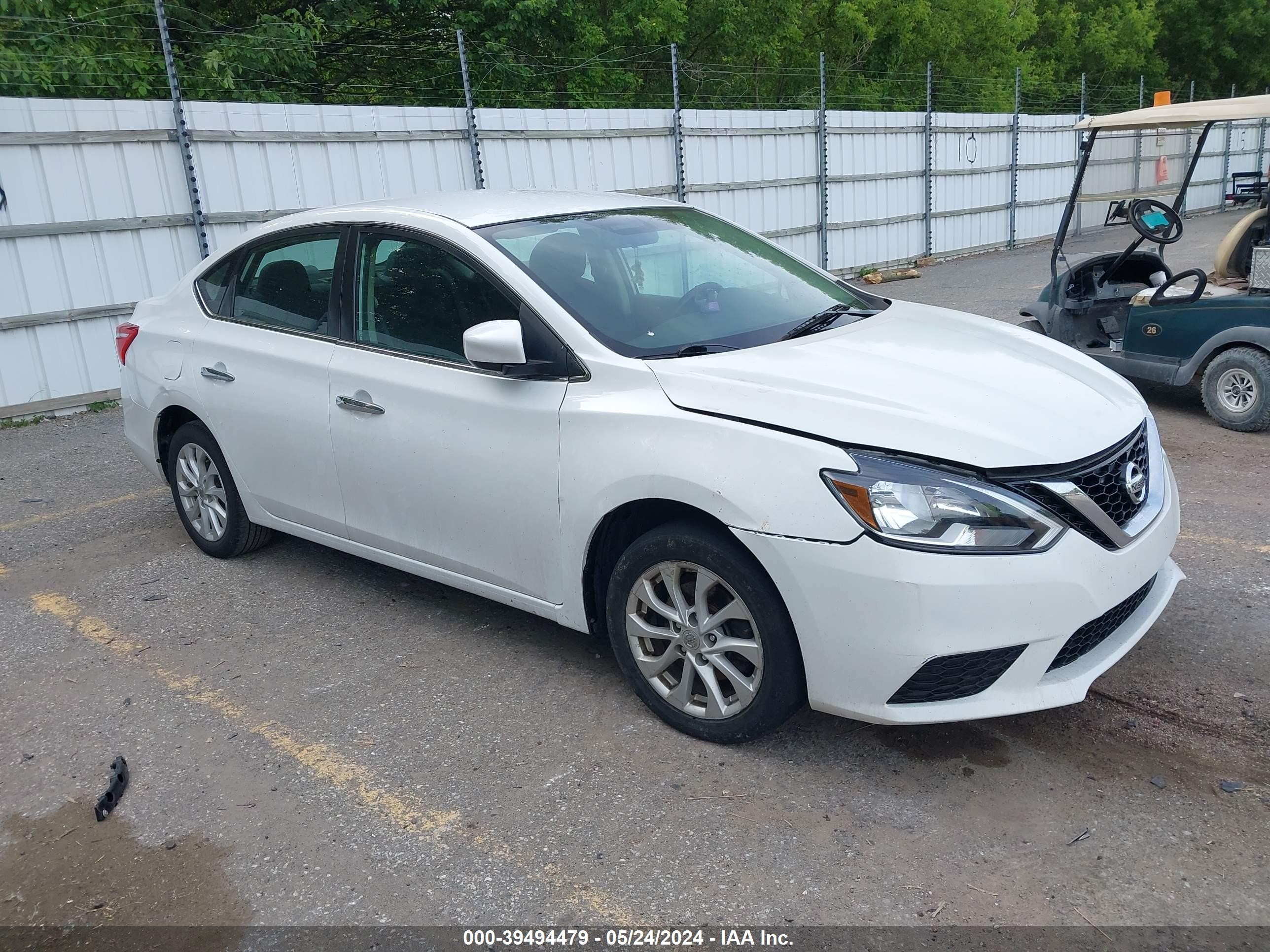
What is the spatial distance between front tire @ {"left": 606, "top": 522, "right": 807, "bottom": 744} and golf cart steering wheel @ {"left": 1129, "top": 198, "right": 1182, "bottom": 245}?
18.1 feet

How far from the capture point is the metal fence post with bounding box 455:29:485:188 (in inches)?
443

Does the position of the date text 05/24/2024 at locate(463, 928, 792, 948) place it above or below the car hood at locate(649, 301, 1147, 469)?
below

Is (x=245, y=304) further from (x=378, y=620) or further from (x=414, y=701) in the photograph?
(x=414, y=701)

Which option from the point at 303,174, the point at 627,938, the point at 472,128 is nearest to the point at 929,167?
the point at 472,128

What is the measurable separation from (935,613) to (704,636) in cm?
74

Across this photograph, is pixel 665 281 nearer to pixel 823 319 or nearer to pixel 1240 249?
pixel 823 319

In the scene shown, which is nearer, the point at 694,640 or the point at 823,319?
the point at 694,640

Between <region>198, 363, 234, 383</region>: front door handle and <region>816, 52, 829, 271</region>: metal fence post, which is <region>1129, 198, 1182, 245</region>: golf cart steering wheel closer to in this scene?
<region>198, 363, 234, 383</region>: front door handle

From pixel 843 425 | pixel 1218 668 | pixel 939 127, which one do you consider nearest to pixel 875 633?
pixel 843 425

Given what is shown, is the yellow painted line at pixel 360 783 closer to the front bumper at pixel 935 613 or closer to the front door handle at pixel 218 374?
the front bumper at pixel 935 613

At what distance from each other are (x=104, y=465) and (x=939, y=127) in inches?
591

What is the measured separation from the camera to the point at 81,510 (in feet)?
21.1

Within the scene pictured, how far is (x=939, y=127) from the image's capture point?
18.1 m

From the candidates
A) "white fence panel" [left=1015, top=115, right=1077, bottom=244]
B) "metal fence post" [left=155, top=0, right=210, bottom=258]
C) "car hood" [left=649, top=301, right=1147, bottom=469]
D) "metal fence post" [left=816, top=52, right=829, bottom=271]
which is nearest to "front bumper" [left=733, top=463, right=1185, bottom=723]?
"car hood" [left=649, top=301, right=1147, bottom=469]
